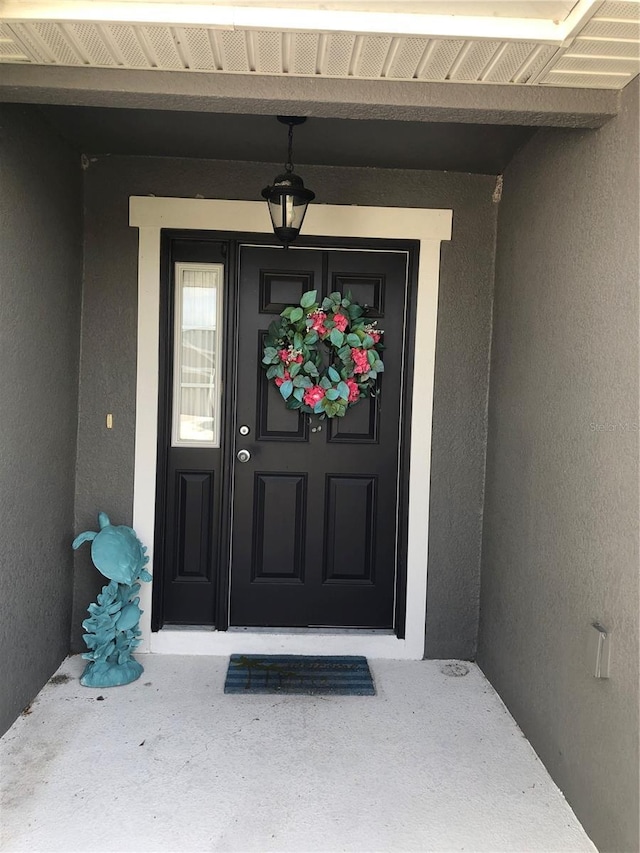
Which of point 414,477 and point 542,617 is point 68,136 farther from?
point 542,617

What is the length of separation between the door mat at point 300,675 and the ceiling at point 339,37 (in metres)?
2.39

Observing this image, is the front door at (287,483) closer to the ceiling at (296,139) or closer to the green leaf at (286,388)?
the green leaf at (286,388)

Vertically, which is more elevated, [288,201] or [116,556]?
[288,201]

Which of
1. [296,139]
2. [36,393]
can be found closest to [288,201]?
[296,139]

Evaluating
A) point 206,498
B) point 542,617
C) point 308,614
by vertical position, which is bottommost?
point 308,614

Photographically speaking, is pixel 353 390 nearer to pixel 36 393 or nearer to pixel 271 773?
pixel 36 393

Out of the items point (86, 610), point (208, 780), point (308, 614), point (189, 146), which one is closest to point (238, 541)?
point (308, 614)

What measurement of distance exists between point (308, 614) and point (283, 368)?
126cm

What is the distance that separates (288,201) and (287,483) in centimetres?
136

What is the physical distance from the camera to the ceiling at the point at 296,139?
8.52ft

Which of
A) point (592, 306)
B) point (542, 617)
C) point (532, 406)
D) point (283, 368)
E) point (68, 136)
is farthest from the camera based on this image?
point (283, 368)

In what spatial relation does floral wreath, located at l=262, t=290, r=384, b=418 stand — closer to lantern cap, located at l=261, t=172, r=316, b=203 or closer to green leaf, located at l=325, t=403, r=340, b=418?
green leaf, located at l=325, t=403, r=340, b=418

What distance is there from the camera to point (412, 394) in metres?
3.14

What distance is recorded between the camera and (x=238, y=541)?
127 inches
